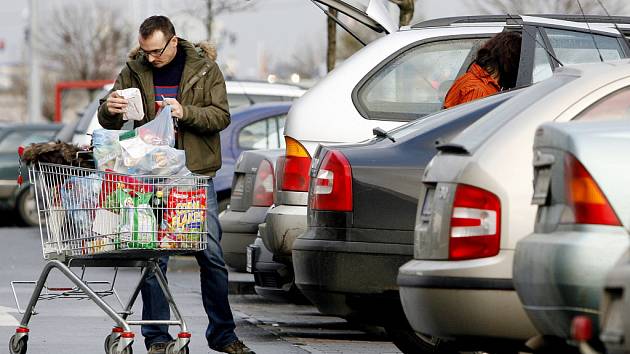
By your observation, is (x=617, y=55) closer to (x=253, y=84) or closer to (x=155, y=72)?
(x=155, y=72)

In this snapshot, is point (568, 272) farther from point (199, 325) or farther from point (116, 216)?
point (199, 325)

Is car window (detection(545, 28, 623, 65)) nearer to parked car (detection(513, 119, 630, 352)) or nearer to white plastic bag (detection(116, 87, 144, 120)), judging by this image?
white plastic bag (detection(116, 87, 144, 120))

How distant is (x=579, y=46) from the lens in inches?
337

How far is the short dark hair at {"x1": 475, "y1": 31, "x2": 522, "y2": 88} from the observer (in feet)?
27.1

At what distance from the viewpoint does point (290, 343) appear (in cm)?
895

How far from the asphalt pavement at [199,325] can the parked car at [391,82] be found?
714 mm

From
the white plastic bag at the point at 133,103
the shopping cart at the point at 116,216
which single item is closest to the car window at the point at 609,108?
the shopping cart at the point at 116,216

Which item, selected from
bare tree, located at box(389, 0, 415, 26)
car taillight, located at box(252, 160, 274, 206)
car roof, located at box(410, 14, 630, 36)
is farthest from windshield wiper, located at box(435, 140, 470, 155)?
bare tree, located at box(389, 0, 415, 26)

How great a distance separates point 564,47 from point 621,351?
4568 mm

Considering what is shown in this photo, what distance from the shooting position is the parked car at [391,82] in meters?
8.44

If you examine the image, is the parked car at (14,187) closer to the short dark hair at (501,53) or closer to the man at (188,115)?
the man at (188,115)

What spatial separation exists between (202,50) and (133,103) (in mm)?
681

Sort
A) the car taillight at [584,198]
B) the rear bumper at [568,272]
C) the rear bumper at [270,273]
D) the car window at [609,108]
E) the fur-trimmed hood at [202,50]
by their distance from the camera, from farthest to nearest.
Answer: the rear bumper at [270,273], the fur-trimmed hood at [202,50], the car window at [609,108], the car taillight at [584,198], the rear bumper at [568,272]

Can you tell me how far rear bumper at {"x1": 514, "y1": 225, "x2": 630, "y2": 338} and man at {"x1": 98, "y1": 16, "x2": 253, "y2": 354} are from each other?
3.01 m
